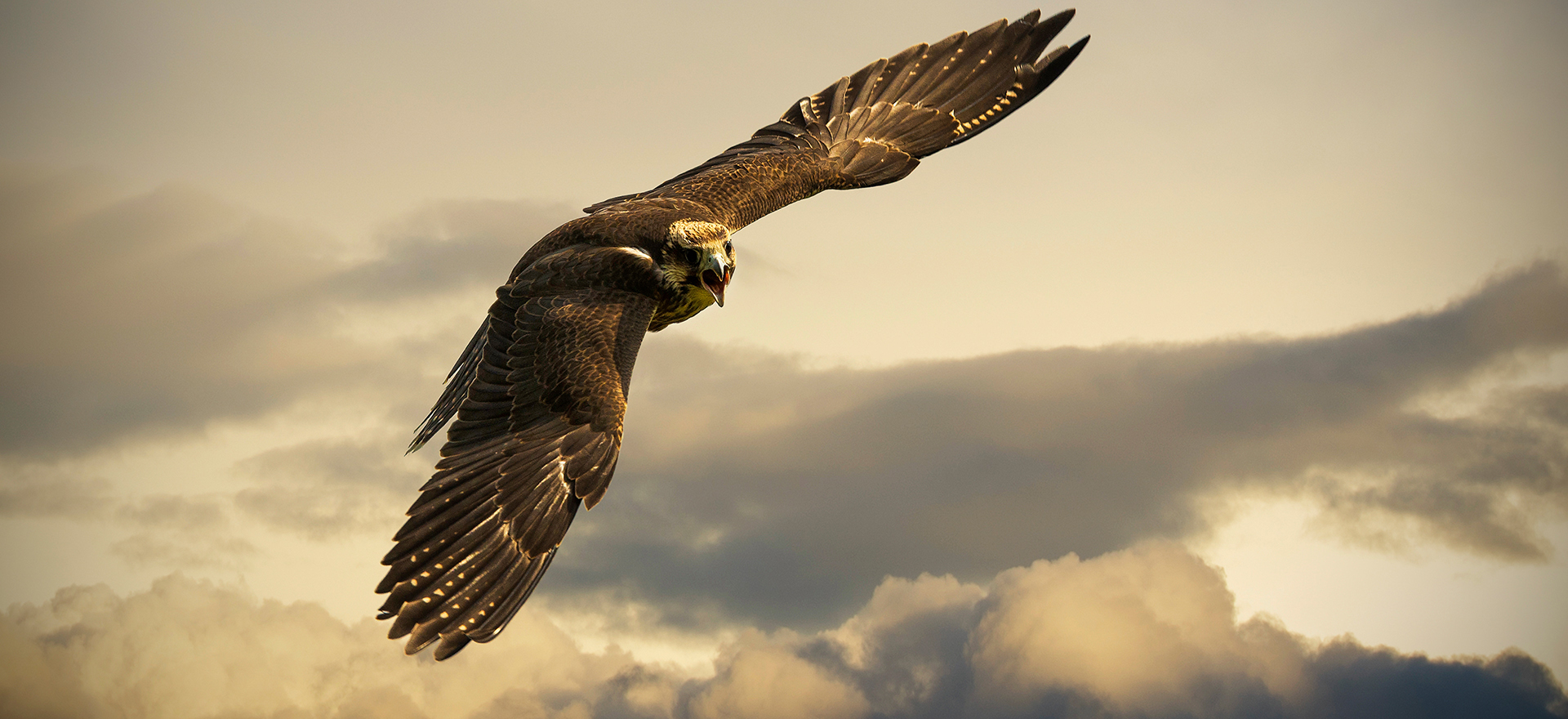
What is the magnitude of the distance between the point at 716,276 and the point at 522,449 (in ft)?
8.64

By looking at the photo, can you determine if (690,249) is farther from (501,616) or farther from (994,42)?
(994,42)

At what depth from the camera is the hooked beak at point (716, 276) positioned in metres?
10.9

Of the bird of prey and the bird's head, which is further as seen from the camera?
the bird's head

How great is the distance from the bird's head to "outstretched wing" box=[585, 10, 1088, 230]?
2.45 m

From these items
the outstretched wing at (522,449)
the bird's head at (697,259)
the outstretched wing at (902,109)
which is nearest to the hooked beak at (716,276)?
the bird's head at (697,259)

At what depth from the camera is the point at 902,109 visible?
14.9m

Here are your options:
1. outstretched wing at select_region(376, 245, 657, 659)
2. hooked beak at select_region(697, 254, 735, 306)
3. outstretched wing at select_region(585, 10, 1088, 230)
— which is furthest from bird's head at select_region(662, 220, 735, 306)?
outstretched wing at select_region(585, 10, 1088, 230)

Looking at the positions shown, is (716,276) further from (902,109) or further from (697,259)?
(902,109)

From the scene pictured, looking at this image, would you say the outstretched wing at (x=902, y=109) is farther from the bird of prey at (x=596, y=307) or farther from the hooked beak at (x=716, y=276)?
the hooked beak at (x=716, y=276)

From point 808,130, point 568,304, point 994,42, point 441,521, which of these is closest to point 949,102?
point 994,42

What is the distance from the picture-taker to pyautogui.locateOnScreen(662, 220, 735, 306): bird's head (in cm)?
1097

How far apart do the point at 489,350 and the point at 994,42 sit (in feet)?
26.5

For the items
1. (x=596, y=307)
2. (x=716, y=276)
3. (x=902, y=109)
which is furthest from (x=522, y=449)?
(x=902, y=109)

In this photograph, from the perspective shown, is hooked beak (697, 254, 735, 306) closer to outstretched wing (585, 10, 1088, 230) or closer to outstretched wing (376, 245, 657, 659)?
outstretched wing (376, 245, 657, 659)
